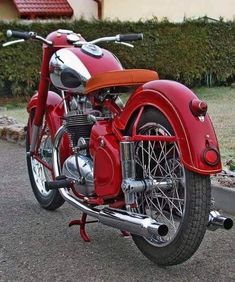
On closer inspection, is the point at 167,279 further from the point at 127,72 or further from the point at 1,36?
the point at 1,36

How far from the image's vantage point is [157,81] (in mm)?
3492

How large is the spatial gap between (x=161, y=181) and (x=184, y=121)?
421 millimetres

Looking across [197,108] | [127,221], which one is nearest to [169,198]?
[127,221]

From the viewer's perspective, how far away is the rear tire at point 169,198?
10.5 ft

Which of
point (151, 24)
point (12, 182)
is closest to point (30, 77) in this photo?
point (151, 24)

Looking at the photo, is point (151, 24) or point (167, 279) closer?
point (167, 279)

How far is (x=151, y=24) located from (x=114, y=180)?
40.1 feet

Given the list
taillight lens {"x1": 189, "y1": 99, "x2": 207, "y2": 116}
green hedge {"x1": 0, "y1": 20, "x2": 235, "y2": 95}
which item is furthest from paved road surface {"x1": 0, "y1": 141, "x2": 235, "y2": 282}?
green hedge {"x1": 0, "y1": 20, "x2": 235, "y2": 95}

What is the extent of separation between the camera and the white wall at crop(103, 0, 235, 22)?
17.7 metres

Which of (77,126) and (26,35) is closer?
(77,126)

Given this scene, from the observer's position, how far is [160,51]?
15.4m

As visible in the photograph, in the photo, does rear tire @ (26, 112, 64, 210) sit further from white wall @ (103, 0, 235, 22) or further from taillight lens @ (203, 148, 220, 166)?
white wall @ (103, 0, 235, 22)

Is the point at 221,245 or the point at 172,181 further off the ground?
the point at 172,181

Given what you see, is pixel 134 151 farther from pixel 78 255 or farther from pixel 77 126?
pixel 78 255
